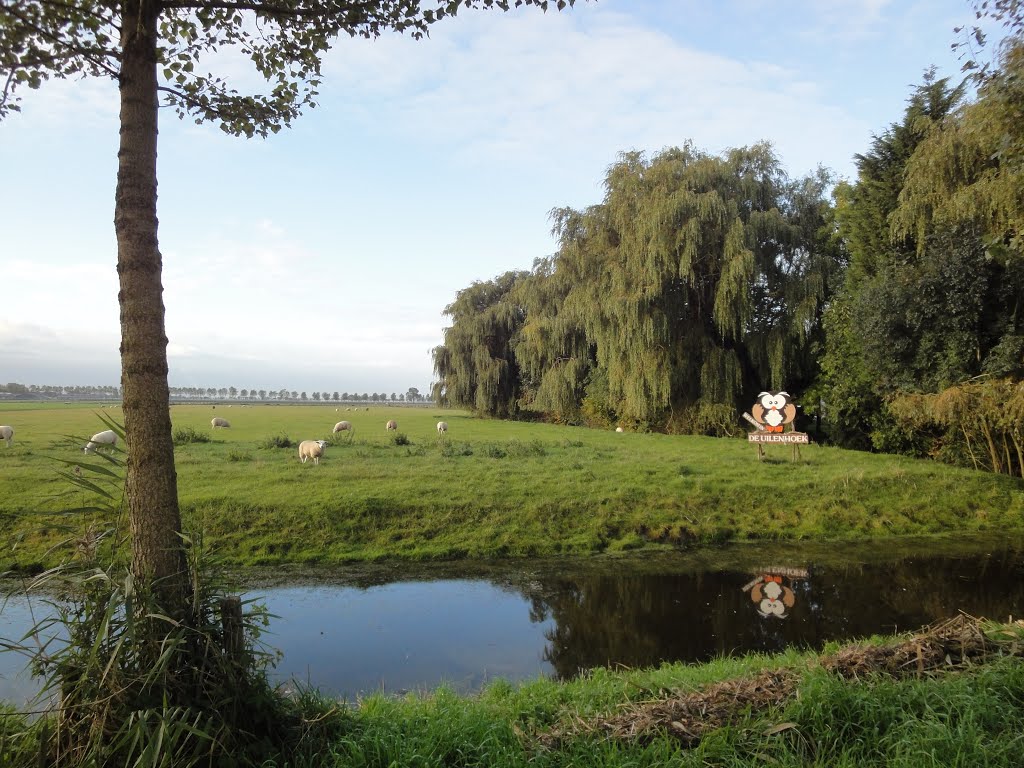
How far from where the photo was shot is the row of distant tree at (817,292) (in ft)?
47.9

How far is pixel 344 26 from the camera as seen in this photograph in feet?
14.9

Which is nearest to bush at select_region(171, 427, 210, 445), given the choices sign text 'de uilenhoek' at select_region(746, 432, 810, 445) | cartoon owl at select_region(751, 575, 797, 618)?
sign text 'de uilenhoek' at select_region(746, 432, 810, 445)

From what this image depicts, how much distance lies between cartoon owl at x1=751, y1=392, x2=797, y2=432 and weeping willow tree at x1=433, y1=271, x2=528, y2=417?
71.0 ft

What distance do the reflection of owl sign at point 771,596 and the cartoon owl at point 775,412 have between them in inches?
304

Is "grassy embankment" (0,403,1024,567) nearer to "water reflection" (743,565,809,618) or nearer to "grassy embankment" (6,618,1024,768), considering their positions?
"water reflection" (743,565,809,618)

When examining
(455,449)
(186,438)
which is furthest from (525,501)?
(186,438)

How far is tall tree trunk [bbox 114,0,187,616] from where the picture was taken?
138 inches

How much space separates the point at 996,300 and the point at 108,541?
19.4 m

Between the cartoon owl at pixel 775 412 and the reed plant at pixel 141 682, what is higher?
the cartoon owl at pixel 775 412

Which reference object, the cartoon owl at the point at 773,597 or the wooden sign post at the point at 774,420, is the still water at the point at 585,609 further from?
the wooden sign post at the point at 774,420

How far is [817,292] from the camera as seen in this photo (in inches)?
886

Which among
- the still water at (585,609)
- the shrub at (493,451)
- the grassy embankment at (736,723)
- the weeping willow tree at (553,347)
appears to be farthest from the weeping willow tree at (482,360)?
the grassy embankment at (736,723)

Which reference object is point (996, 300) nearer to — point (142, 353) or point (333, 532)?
point (333, 532)

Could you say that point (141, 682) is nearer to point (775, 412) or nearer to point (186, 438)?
point (775, 412)
